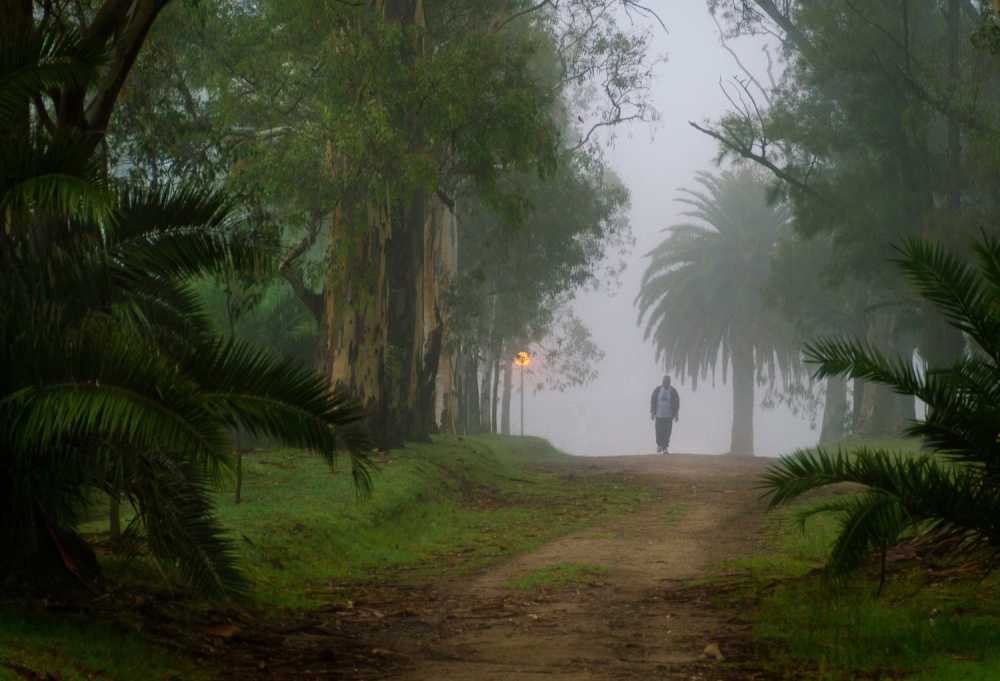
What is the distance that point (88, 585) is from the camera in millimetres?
6652

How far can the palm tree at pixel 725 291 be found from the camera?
4606cm

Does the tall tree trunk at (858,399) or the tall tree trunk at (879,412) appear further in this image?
the tall tree trunk at (858,399)

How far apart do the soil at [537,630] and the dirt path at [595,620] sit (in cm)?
1

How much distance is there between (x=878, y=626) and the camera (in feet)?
22.5

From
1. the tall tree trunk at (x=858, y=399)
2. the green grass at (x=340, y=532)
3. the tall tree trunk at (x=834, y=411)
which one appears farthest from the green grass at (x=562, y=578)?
the tall tree trunk at (x=834, y=411)

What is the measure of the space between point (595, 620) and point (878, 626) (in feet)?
6.50

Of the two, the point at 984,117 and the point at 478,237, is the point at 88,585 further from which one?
the point at 478,237

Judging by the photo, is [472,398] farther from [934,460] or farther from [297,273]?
[934,460]

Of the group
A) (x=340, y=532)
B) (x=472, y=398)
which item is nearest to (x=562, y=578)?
(x=340, y=532)

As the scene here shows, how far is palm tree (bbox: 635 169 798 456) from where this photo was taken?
4606 cm

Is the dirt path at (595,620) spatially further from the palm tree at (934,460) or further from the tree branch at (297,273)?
the tree branch at (297,273)

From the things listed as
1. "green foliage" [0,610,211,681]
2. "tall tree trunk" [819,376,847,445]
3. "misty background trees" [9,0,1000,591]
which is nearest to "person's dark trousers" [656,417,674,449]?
"misty background trees" [9,0,1000,591]

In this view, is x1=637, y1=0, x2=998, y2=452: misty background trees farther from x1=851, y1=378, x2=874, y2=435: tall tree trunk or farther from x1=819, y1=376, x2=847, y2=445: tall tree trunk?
x1=819, y1=376, x2=847, y2=445: tall tree trunk

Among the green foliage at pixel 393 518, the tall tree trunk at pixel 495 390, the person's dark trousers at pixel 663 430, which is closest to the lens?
the green foliage at pixel 393 518
